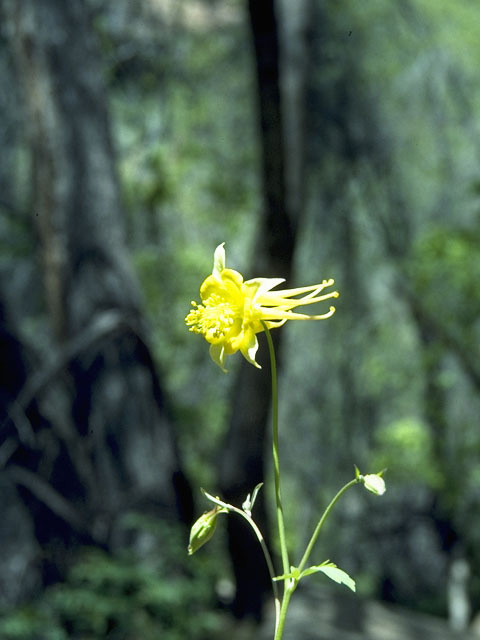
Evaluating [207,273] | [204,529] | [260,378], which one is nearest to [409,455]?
[207,273]

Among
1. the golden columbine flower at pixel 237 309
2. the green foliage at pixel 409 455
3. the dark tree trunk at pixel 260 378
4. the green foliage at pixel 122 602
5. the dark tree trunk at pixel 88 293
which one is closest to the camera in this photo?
the golden columbine flower at pixel 237 309

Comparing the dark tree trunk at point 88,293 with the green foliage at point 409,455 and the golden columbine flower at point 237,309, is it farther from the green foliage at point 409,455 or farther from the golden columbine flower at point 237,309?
the golden columbine flower at point 237,309

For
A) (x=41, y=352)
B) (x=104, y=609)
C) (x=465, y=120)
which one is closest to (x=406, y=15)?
(x=465, y=120)

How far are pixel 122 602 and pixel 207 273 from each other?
3.35 m

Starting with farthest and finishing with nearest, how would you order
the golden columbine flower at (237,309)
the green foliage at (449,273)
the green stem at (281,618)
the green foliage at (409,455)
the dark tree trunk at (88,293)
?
the green foliage at (409,455) < the green foliage at (449,273) < the dark tree trunk at (88,293) < the golden columbine flower at (237,309) < the green stem at (281,618)

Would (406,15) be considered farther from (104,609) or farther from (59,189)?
(104,609)

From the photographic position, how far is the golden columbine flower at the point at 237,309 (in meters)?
1.10

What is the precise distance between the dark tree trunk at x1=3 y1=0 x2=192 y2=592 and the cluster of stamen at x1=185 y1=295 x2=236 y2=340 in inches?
176

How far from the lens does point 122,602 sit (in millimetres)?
4898

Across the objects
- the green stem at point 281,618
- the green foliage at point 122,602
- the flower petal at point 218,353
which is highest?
the flower petal at point 218,353

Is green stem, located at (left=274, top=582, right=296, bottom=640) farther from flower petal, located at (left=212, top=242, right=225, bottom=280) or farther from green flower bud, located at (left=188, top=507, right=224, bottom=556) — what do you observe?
flower petal, located at (left=212, top=242, right=225, bottom=280)

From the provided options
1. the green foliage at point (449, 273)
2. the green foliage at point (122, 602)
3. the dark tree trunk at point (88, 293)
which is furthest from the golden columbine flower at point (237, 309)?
the green foliage at point (449, 273)

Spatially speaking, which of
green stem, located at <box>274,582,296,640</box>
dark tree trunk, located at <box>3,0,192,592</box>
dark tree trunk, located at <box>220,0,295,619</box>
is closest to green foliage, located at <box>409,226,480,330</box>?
dark tree trunk, located at <box>220,0,295,619</box>

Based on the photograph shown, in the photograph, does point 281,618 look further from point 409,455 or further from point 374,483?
point 409,455
